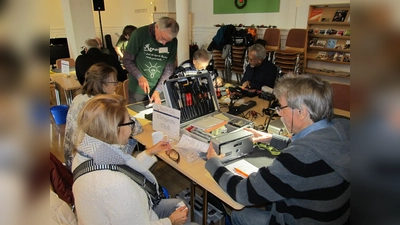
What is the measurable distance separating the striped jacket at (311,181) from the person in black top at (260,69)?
1980 millimetres

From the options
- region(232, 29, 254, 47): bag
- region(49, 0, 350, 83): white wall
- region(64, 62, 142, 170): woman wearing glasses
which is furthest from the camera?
region(232, 29, 254, 47): bag

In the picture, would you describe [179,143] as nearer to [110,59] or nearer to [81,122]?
[81,122]

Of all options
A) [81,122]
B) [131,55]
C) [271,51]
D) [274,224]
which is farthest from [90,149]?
[271,51]

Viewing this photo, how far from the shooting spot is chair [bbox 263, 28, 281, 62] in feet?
16.7

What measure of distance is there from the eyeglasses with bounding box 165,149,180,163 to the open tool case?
6.4 inches

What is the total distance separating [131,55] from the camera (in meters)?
2.50

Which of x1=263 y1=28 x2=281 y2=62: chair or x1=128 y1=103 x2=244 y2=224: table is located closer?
x1=128 y1=103 x2=244 y2=224: table

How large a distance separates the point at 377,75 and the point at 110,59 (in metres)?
3.53

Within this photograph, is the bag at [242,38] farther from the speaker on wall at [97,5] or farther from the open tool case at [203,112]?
the open tool case at [203,112]

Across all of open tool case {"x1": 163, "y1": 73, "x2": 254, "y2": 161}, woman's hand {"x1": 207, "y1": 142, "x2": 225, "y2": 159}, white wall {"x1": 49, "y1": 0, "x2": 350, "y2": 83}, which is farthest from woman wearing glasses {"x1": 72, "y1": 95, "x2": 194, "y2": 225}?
white wall {"x1": 49, "y1": 0, "x2": 350, "y2": 83}

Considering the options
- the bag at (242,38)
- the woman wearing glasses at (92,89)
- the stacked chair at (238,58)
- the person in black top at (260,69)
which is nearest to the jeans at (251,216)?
the woman wearing glasses at (92,89)

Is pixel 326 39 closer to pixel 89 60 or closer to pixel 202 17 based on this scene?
pixel 202 17

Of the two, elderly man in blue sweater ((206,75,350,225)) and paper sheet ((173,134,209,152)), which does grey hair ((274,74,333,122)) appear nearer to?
elderly man in blue sweater ((206,75,350,225))

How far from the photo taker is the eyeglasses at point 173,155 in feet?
4.99
